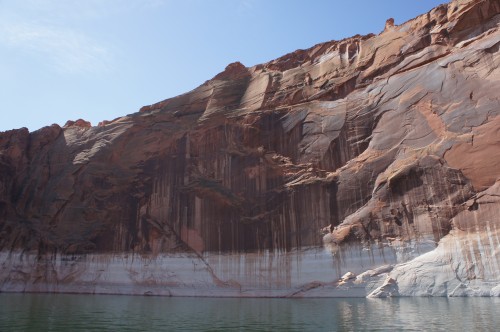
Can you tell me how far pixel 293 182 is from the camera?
1451 inches

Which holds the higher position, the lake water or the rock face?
the rock face

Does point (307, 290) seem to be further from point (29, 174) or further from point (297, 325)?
point (29, 174)

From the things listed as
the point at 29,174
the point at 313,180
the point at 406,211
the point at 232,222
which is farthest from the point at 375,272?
the point at 29,174

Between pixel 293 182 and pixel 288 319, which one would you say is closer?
pixel 288 319

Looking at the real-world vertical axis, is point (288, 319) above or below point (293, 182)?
below

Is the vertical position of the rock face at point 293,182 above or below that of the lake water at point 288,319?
above

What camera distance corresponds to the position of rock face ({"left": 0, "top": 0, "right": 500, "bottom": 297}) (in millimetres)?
28641

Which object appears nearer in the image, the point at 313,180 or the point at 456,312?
the point at 456,312

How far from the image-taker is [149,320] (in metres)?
18.8

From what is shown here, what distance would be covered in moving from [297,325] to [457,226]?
15.5 metres

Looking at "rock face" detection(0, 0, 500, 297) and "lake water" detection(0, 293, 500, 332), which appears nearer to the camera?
"lake water" detection(0, 293, 500, 332)

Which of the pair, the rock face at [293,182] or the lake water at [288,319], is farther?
the rock face at [293,182]

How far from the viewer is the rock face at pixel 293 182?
28.6m

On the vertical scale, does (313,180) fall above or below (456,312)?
above
